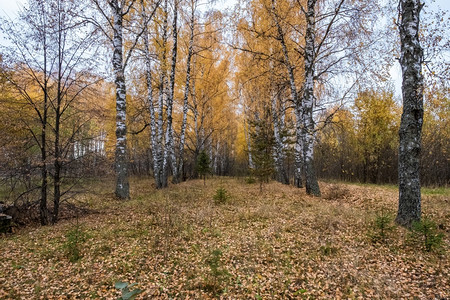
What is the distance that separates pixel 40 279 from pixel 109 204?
459cm

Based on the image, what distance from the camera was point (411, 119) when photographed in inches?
190

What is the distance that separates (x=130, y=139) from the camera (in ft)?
77.8

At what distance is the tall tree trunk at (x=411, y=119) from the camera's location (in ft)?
15.8

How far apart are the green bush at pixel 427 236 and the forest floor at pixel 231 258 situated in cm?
7

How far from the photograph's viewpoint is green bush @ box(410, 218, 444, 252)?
3.84m

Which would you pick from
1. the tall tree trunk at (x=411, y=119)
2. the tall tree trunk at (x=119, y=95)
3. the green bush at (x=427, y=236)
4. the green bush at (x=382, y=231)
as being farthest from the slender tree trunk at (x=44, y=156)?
the tall tree trunk at (x=411, y=119)

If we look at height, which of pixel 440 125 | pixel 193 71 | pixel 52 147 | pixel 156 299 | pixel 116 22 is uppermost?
pixel 193 71

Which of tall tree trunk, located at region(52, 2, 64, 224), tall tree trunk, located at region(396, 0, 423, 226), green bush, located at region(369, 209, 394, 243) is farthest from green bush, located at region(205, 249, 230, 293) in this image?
tall tree trunk, located at region(52, 2, 64, 224)

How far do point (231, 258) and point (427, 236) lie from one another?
136 inches

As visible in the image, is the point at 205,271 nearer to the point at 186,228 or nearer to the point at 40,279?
the point at 186,228

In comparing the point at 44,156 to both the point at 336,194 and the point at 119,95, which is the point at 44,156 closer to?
the point at 119,95

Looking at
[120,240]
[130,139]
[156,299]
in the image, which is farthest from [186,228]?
[130,139]

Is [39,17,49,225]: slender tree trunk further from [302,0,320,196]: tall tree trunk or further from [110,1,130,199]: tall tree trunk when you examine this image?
[302,0,320,196]: tall tree trunk

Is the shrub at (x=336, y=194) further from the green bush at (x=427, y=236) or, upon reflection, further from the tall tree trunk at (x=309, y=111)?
the green bush at (x=427, y=236)
